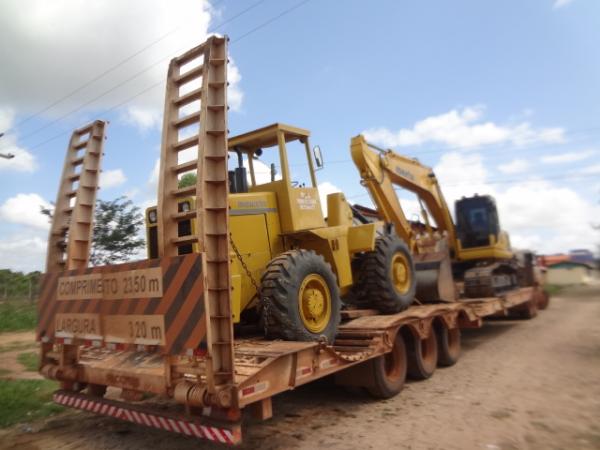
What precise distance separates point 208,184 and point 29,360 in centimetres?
901

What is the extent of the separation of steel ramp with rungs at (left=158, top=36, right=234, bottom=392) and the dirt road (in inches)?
66.5

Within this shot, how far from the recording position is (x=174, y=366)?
3752mm

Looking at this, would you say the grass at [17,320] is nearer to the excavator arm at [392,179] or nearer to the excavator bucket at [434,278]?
the excavator arm at [392,179]

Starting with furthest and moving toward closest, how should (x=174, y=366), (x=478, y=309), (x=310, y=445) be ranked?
(x=478, y=309) → (x=310, y=445) → (x=174, y=366)

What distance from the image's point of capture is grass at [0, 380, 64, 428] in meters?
5.71

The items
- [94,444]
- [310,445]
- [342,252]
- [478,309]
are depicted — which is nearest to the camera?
[310,445]

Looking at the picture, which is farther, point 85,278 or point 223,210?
point 85,278

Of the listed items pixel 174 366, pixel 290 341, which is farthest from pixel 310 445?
pixel 174 366

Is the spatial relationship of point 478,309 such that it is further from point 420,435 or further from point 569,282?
point 569,282

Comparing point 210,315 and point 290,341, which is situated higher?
point 210,315

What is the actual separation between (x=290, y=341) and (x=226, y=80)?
102 inches

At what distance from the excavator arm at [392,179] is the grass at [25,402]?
20.7ft

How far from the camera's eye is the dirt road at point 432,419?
4484 millimetres

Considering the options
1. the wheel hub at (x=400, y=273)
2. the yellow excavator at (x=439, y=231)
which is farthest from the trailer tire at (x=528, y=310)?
the wheel hub at (x=400, y=273)
